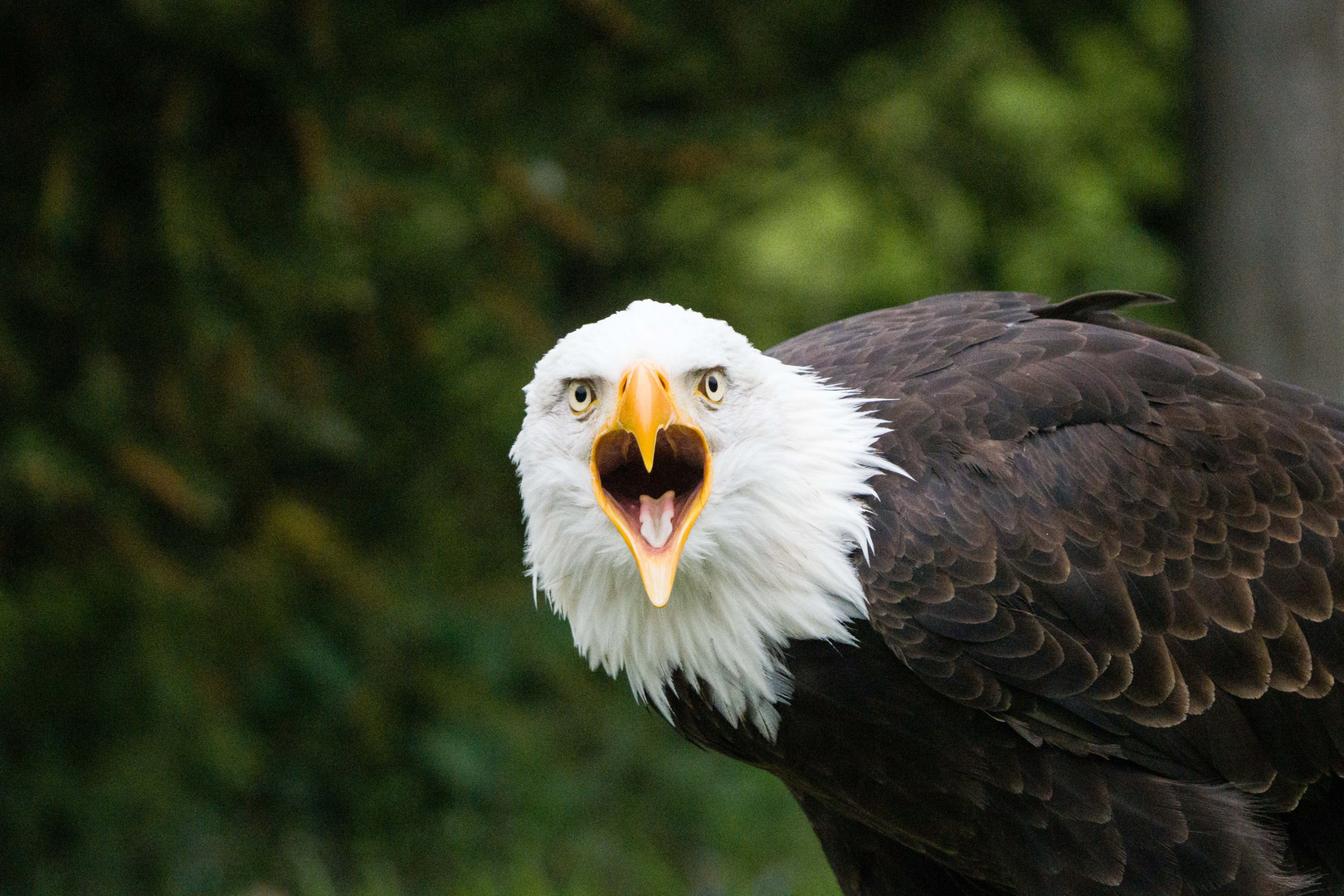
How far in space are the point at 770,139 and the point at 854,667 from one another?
342 cm

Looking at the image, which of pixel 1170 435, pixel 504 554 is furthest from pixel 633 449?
pixel 504 554

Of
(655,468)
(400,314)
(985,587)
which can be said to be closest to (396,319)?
(400,314)

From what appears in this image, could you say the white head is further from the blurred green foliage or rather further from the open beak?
the blurred green foliage

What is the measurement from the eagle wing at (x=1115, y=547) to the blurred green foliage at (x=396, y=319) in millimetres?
2374

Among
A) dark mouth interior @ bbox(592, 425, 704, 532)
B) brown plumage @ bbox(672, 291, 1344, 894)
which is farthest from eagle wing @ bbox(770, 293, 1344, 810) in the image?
dark mouth interior @ bbox(592, 425, 704, 532)

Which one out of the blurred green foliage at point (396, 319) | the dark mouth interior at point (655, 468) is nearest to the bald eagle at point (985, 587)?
the dark mouth interior at point (655, 468)

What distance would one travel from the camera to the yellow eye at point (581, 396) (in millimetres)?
2754

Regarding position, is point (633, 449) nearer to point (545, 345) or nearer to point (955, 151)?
point (545, 345)

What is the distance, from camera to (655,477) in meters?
2.85

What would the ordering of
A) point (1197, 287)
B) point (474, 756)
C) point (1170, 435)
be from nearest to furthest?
point (1170, 435), point (474, 756), point (1197, 287)

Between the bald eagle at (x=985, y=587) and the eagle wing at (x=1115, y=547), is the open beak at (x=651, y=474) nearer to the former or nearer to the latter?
the bald eagle at (x=985, y=587)

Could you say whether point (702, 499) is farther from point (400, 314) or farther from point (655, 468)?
point (400, 314)

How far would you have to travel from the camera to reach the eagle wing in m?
2.82

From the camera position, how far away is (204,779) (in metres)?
5.64
